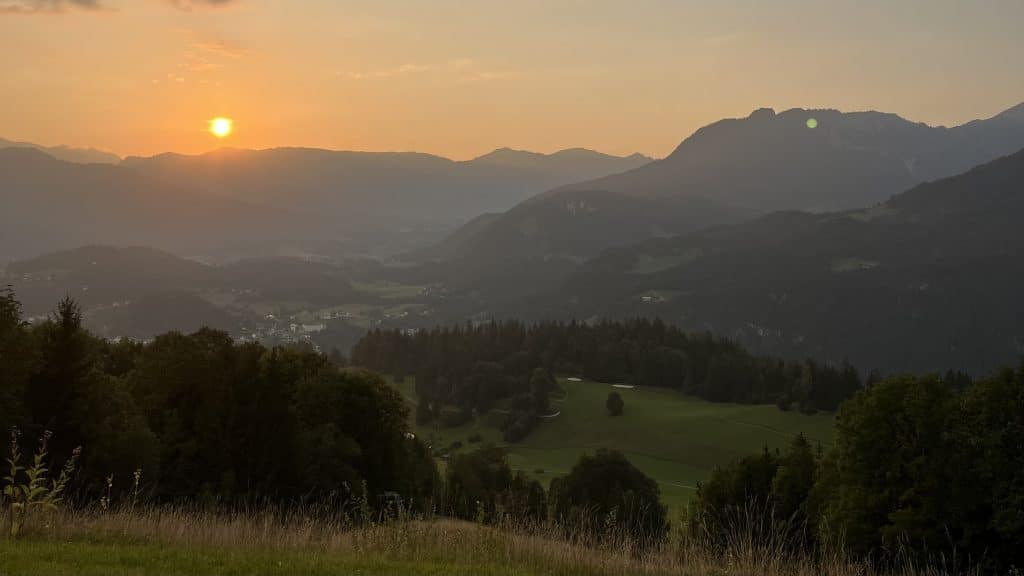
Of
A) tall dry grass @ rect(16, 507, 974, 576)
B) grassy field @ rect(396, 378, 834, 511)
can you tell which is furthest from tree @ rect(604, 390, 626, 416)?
tall dry grass @ rect(16, 507, 974, 576)

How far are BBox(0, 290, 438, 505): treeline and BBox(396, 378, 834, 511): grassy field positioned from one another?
62.5m

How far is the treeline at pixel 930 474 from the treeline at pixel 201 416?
830 inches

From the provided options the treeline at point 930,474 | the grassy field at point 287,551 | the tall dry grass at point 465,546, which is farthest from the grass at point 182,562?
the treeline at point 930,474

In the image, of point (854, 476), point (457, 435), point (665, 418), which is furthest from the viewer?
point (457, 435)

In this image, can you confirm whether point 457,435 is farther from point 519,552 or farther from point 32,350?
point 519,552

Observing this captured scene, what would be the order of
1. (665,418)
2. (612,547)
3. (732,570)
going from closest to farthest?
(732,570)
(612,547)
(665,418)

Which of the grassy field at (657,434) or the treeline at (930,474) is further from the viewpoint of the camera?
the grassy field at (657,434)

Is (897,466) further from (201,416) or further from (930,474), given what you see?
(201,416)

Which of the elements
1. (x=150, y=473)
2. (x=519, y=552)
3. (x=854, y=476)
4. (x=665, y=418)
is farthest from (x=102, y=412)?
(x=665, y=418)

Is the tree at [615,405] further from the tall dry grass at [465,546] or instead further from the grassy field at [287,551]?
the grassy field at [287,551]

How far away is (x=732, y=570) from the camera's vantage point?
1276cm

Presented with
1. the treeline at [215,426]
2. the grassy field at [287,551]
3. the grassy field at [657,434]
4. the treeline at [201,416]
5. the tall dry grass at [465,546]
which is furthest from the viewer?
the grassy field at [657,434]

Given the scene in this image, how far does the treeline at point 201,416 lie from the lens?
1184 inches

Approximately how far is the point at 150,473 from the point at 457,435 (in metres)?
140
